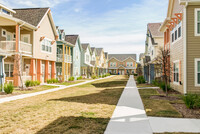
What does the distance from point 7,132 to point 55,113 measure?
98.6 inches

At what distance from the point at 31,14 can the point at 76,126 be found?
21.0 metres

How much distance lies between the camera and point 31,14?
77.2 ft

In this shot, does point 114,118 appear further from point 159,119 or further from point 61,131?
point 61,131

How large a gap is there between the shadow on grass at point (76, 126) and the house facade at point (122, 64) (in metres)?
73.2

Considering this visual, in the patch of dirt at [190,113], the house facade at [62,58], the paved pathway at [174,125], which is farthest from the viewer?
the house facade at [62,58]

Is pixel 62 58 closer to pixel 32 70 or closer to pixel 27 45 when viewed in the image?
pixel 32 70

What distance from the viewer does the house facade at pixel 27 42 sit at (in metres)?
18.7

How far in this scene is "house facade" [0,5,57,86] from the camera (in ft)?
61.4

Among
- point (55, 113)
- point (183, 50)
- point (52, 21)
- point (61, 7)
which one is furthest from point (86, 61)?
point (55, 113)

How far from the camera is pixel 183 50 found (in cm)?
1298

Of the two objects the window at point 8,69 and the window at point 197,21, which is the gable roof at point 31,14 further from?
the window at point 197,21

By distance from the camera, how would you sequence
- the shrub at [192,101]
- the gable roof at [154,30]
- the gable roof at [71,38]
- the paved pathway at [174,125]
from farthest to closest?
the gable roof at [71,38]
the gable roof at [154,30]
the shrub at [192,101]
the paved pathway at [174,125]

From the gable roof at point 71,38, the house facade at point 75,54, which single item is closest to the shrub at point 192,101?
the house facade at point 75,54

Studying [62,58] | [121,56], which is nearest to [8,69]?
[62,58]
